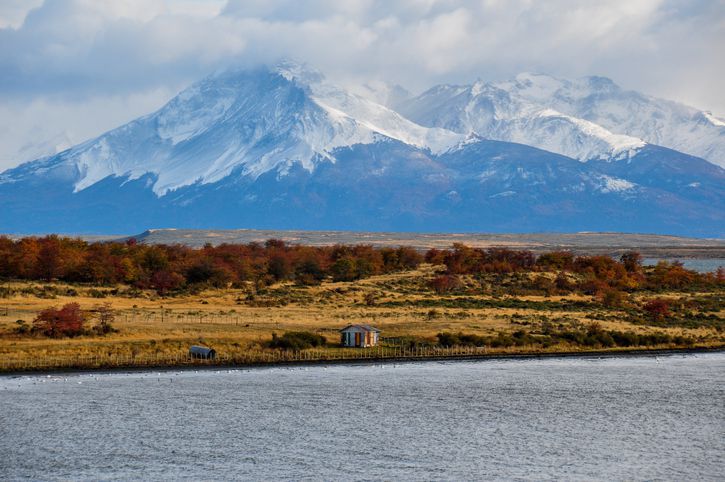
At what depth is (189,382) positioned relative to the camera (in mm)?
75125

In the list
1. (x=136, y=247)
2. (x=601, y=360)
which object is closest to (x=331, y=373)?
(x=601, y=360)

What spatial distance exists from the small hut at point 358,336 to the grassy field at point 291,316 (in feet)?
4.17

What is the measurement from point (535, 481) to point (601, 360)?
135 feet

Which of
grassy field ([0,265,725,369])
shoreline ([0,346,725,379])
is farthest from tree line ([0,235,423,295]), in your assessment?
shoreline ([0,346,725,379])

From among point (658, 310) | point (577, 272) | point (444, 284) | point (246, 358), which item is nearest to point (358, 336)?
point (246, 358)

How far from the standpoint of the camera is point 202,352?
82812 mm

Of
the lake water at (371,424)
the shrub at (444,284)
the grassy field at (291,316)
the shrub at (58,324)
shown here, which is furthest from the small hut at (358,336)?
the shrub at (444,284)

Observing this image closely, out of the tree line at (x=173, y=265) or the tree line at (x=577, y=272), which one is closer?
the tree line at (x=173, y=265)

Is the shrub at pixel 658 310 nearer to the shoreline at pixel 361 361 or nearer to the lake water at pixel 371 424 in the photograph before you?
the shoreline at pixel 361 361

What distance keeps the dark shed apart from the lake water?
118 inches

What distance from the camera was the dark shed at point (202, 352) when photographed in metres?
82.8

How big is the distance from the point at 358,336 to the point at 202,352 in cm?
1244

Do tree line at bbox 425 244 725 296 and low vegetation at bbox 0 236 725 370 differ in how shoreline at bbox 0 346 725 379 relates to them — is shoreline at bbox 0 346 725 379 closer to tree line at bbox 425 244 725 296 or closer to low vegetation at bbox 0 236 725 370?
low vegetation at bbox 0 236 725 370

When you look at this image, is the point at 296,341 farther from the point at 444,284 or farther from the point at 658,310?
the point at 444,284
